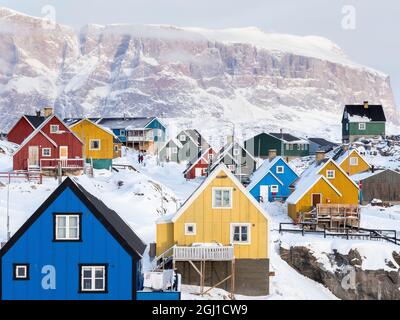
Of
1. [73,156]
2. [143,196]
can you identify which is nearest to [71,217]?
[143,196]

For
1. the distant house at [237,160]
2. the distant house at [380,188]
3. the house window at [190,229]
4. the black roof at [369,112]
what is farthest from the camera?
the black roof at [369,112]

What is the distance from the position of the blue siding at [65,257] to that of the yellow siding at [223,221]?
28.7 ft

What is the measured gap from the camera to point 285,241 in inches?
1667

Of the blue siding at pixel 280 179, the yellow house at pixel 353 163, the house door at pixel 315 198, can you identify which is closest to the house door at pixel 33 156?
the blue siding at pixel 280 179

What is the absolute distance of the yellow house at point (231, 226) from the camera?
3447 centimetres

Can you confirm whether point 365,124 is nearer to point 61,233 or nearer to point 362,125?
point 362,125

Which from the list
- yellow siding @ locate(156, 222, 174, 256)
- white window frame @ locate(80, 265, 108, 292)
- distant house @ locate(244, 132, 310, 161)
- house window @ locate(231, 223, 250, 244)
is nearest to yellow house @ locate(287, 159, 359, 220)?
house window @ locate(231, 223, 250, 244)

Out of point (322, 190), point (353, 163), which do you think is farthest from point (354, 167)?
point (322, 190)

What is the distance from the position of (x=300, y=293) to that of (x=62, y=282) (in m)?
15.7

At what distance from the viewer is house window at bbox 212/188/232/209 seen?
34500mm

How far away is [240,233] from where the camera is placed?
34594 millimetres

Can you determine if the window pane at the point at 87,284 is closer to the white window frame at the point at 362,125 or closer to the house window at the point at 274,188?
the house window at the point at 274,188

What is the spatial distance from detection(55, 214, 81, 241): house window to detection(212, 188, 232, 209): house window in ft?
33.3
